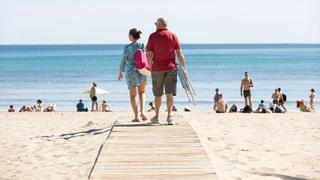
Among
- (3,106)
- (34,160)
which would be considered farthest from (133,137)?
(3,106)

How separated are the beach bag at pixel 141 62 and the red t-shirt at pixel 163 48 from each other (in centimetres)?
49

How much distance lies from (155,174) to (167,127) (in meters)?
2.88

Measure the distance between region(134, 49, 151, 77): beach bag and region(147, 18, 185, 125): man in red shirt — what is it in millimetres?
468

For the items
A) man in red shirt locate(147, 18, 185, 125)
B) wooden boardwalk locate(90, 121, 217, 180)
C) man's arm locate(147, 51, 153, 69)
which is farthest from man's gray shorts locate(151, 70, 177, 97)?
wooden boardwalk locate(90, 121, 217, 180)

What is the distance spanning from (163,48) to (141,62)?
74 cm

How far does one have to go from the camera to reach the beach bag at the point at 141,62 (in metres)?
9.16

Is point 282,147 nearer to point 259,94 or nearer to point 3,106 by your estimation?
point 3,106

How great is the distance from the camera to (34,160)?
26.0 ft

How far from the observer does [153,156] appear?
679cm
